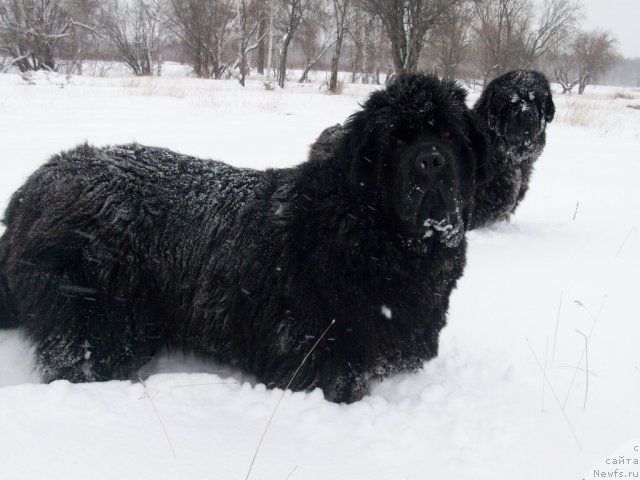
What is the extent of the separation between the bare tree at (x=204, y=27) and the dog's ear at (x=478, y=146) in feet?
124

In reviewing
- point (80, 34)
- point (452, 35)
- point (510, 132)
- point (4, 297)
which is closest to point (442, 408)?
point (4, 297)

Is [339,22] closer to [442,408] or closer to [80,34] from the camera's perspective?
[80,34]

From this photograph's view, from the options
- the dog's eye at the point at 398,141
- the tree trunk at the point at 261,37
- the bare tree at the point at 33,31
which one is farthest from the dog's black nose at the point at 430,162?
the tree trunk at the point at 261,37

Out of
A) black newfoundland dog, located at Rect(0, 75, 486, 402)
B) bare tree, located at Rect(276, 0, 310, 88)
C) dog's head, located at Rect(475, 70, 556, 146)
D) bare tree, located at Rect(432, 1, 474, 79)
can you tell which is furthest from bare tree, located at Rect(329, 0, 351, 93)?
black newfoundland dog, located at Rect(0, 75, 486, 402)

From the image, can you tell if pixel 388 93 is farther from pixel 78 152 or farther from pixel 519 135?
pixel 519 135

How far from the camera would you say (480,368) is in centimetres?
276

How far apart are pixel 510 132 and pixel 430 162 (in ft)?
13.2

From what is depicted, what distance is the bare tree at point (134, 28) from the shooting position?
121ft

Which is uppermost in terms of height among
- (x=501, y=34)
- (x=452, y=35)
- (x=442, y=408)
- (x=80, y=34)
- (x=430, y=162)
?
(x=501, y=34)

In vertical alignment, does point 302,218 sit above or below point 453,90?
below

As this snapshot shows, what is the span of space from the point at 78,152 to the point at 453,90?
2.53 meters

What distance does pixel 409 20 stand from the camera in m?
19.4

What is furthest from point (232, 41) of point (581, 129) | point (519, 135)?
point (519, 135)

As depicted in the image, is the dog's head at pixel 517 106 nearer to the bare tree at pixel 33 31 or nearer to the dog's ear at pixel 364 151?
the dog's ear at pixel 364 151
